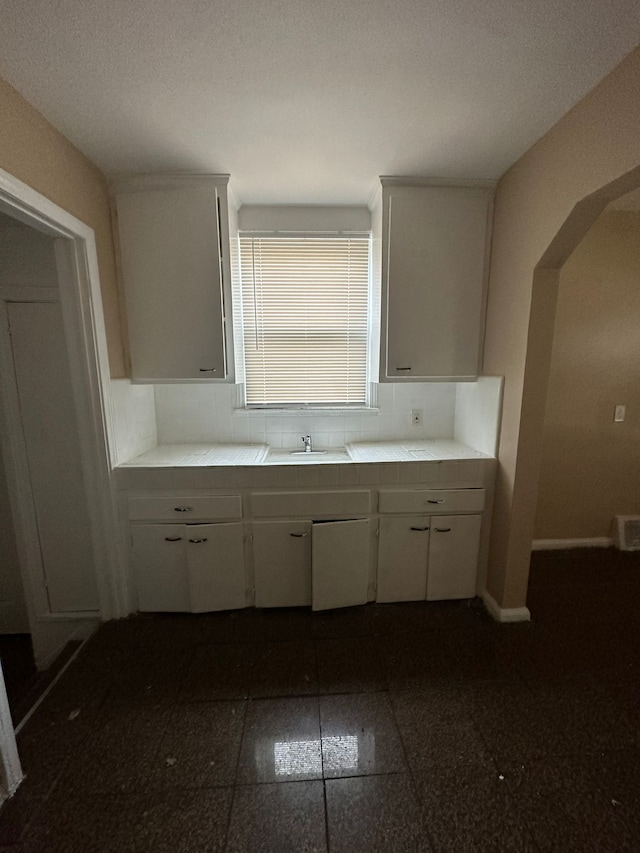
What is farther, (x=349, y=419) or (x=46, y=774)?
(x=349, y=419)

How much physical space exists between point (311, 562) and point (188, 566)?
71 cm

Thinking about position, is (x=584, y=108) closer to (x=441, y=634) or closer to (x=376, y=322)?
(x=376, y=322)

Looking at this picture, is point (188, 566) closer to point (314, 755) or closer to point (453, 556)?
point (314, 755)

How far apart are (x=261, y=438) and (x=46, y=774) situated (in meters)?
1.80

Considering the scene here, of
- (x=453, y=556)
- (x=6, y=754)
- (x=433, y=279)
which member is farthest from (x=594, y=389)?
(x=6, y=754)

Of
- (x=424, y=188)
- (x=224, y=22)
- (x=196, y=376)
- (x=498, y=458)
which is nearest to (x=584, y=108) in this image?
(x=424, y=188)

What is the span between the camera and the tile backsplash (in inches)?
95.0

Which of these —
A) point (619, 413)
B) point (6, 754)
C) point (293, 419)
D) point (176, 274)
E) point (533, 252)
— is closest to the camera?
point (6, 754)

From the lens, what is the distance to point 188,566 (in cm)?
195

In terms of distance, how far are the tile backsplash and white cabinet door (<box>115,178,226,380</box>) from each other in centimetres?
40

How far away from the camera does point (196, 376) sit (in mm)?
2029

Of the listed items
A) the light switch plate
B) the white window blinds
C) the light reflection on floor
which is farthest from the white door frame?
the light switch plate

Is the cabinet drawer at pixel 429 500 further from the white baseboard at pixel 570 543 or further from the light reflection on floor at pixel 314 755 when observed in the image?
the white baseboard at pixel 570 543

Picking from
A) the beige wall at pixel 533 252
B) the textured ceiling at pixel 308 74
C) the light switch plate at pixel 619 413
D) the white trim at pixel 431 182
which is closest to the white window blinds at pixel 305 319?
the white trim at pixel 431 182
